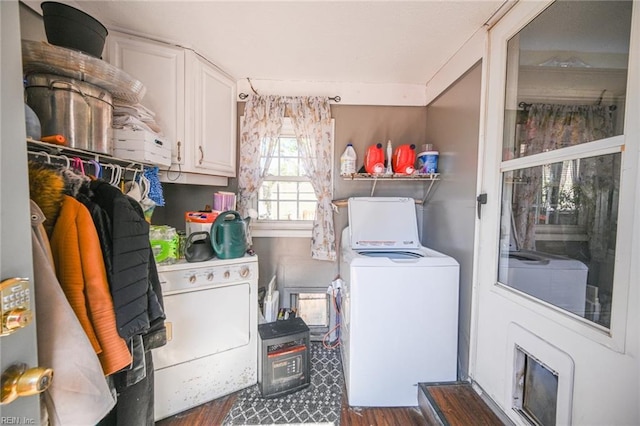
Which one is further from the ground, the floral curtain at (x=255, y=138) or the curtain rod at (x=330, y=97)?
the curtain rod at (x=330, y=97)

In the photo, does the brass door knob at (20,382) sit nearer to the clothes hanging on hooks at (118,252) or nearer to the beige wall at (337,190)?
the clothes hanging on hooks at (118,252)

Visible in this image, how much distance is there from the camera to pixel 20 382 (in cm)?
44

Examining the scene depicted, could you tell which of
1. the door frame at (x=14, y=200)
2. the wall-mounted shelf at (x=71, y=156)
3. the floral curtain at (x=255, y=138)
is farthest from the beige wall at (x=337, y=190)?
the door frame at (x=14, y=200)

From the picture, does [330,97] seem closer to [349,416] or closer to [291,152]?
[291,152]

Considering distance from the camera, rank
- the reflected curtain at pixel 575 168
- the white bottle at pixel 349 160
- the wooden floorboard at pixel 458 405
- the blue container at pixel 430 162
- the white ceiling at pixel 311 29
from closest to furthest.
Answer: the reflected curtain at pixel 575 168, the wooden floorboard at pixel 458 405, the white ceiling at pixel 311 29, the blue container at pixel 430 162, the white bottle at pixel 349 160

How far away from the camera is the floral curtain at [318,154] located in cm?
196

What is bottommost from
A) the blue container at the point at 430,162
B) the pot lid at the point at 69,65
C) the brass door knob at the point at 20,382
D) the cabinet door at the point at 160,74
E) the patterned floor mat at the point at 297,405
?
the patterned floor mat at the point at 297,405

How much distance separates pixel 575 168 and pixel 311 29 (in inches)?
58.6

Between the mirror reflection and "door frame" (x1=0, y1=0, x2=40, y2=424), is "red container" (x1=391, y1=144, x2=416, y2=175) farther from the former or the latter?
"door frame" (x1=0, y1=0, x2=40, y2=424)

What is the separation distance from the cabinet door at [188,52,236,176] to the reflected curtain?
1.97 m

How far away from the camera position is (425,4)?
3.82 ft

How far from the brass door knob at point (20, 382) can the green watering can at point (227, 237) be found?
3.32 ft

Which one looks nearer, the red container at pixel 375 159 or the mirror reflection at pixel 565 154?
the mirror reflection at pixel 565 154

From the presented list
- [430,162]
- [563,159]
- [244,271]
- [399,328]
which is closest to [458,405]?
[399,328]
